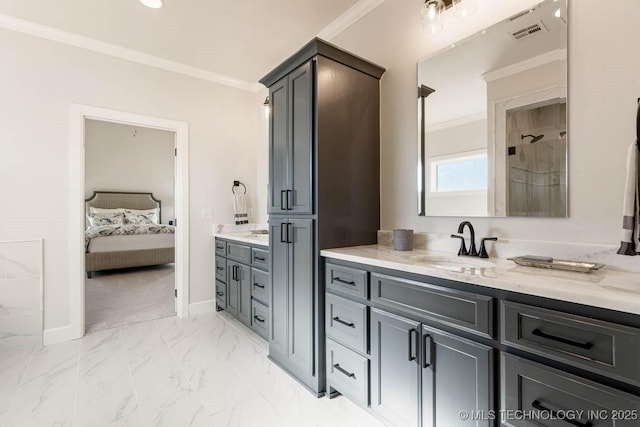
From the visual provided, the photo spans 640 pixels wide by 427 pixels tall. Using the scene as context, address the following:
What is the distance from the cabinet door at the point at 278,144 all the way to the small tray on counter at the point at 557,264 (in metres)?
1.45

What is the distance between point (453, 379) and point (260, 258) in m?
1.77

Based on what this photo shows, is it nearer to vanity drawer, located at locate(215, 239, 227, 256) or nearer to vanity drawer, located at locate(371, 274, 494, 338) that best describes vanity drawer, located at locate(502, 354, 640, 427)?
vanity drawer, located at locate(371, 274, 494, 338)

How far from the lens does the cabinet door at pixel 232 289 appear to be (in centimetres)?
303

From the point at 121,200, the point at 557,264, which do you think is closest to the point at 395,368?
the point at 557,264

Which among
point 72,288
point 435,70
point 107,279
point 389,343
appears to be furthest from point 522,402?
point 107,279

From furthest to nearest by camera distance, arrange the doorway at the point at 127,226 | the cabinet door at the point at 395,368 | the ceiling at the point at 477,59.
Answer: the doorway at the point at 127,226
the ceiling at the point at 477,59
the cabinet door at the point at 395,368

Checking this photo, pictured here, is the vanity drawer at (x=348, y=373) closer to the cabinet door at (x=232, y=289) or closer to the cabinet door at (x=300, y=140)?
the cabinet door at (x=300, y=140)

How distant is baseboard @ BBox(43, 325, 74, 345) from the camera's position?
8.71 ft

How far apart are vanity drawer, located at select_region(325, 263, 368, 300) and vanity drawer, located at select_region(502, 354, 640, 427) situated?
72cm

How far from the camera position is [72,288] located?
2781mm

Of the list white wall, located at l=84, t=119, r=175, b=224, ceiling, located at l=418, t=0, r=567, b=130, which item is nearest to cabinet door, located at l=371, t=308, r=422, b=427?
ceiling, located at l=418, t=0, r=567, b=130

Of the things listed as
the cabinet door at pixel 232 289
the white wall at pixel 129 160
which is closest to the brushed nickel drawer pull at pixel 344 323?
the cabinet door at pixel 232 289

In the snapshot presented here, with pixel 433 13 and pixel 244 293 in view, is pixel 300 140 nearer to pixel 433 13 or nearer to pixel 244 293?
pixel 433 13

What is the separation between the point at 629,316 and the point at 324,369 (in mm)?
1521
